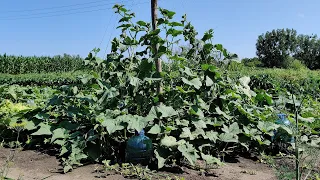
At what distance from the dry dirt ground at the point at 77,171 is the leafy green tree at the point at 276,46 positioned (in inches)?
2036

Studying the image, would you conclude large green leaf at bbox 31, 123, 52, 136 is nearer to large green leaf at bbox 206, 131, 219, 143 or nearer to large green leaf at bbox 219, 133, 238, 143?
large green leaf at bbox 206, 131, 219, 143

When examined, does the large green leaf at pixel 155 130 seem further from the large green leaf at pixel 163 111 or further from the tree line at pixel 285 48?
the tree line at pixel 285 48

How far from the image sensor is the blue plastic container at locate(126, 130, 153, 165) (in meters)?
3.39

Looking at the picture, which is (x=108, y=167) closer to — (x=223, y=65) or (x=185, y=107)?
(x=185, y=107)

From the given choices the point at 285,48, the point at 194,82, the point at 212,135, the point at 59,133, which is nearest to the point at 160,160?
the point at 212,135

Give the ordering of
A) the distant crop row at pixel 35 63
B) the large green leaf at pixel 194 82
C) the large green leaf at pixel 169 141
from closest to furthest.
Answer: the large green leaf at pixel 169 141 < the large green leaf at pixel 194 82 < the distant crop row at pixel 35 63

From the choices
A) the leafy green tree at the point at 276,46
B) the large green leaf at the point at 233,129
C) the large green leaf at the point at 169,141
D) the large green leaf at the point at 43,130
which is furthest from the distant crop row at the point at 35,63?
the leafy green tree at the point at 276,46

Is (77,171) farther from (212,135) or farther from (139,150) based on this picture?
(212,135)

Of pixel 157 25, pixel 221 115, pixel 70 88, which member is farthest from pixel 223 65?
pixel 70 88

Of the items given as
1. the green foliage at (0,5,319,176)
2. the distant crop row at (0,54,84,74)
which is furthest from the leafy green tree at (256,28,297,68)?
the green foliage at (0,5,319,176)

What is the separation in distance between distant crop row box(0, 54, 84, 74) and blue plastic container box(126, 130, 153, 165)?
24.1 metres

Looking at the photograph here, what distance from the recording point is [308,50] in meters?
54.8

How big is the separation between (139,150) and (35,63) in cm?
2858

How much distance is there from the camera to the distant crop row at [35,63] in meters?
28.5
